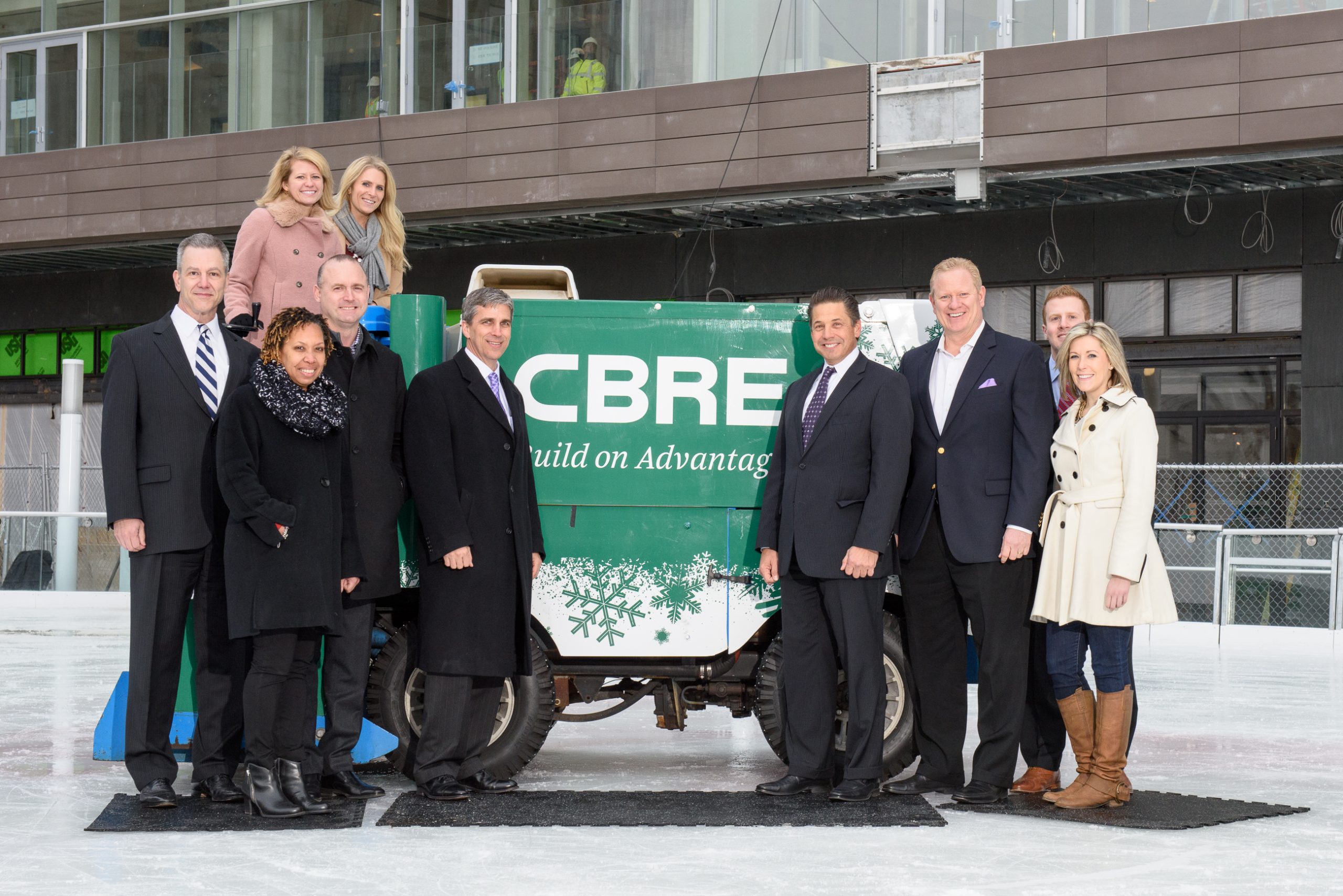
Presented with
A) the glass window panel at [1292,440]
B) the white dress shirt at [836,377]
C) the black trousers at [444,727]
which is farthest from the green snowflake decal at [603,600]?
the glass window panel at [1292,440]

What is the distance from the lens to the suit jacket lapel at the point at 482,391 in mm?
5926

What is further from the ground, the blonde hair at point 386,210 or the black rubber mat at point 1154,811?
the blonde hair at point 386,210

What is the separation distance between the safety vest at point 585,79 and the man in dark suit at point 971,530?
41.3 feet

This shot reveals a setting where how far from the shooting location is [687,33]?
1756cm

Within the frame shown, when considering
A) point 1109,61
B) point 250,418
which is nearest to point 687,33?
point 1109,61

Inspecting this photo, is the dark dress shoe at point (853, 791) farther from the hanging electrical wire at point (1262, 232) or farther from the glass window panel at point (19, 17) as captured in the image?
the glass window panel at point (19, 17)

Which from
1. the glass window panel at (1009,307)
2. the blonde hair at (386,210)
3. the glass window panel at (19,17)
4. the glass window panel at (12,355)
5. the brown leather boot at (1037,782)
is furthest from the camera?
the glass window panel at (12,355)

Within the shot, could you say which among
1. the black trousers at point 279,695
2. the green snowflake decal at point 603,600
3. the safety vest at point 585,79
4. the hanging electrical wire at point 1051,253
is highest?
the safety vest at point 585,79

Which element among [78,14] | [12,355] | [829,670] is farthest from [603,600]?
[12,355]

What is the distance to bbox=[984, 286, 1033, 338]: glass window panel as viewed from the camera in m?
18.6

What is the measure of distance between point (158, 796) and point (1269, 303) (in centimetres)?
1518

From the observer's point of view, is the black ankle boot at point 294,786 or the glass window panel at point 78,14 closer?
the black ankle boot at point 294,786

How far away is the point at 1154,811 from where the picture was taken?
5719 millimetres

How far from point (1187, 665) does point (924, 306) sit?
6675 mm
